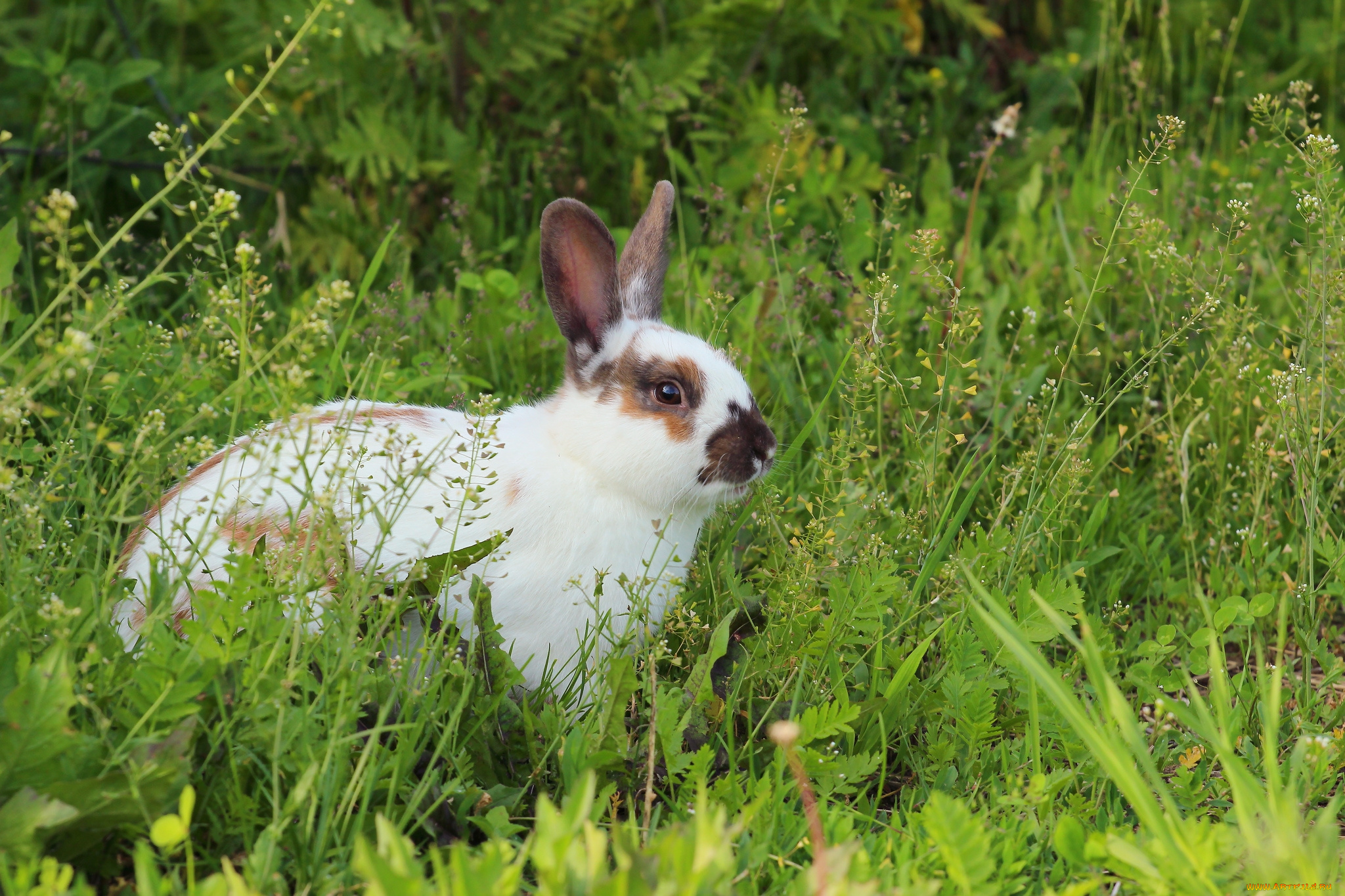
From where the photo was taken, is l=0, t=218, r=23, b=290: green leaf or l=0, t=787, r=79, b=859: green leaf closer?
l=0, t=787, r=79, b=859: green leaf

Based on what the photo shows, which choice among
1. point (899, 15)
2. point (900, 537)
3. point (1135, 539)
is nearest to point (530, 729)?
point (900, 537)

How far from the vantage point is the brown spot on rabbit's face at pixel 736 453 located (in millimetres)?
3334

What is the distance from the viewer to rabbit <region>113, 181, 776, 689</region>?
10.2 feet

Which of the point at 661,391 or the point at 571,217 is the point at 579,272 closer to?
the point at 571,217

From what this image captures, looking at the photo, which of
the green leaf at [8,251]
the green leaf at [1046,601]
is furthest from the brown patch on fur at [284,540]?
the green leaf at [1046,601]

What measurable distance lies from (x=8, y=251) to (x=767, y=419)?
223 centimetres

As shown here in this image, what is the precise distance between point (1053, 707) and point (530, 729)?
1185 millimetres

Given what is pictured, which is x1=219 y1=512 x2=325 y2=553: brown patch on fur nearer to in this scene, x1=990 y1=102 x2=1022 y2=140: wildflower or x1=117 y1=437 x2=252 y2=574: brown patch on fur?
x1=117 y1=437 x2=252 y2=574: brown patch on fur

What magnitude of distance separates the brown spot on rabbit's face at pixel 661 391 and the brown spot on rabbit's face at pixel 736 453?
0.08m

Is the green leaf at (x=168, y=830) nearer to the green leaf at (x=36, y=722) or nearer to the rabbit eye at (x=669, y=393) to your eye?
the green leaf at (x=36, y=722)

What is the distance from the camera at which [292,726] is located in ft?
7.61

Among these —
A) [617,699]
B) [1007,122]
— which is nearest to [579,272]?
[617,699]

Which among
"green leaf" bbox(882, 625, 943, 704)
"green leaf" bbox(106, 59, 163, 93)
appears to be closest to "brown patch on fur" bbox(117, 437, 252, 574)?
"green leaf" bbox(882, 625, 943, 704)

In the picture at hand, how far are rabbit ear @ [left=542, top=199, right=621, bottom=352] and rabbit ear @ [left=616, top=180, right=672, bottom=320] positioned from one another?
0.47 ft
